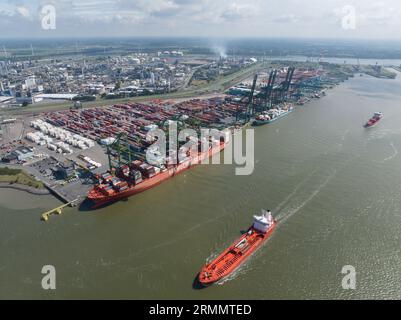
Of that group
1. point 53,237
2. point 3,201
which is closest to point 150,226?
point 53,237

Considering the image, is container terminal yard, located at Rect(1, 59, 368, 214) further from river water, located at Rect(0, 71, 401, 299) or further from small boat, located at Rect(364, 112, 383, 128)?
small boat, located at Rect(364, 112, 383, 128)

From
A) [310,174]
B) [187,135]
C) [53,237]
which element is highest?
[187,135]

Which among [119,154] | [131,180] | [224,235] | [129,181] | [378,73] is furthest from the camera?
[378,73]

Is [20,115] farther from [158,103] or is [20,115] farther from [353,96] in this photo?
[353,96]

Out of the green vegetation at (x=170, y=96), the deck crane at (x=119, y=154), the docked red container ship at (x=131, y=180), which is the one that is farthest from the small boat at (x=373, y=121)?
the deck crane at (x=119, y=154)

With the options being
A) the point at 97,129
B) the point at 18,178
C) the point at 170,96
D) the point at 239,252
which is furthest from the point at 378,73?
the point at 18,178

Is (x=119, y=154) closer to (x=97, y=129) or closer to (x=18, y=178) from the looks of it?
(x=18, y=178)

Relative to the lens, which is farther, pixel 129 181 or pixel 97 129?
pixel 97 129
